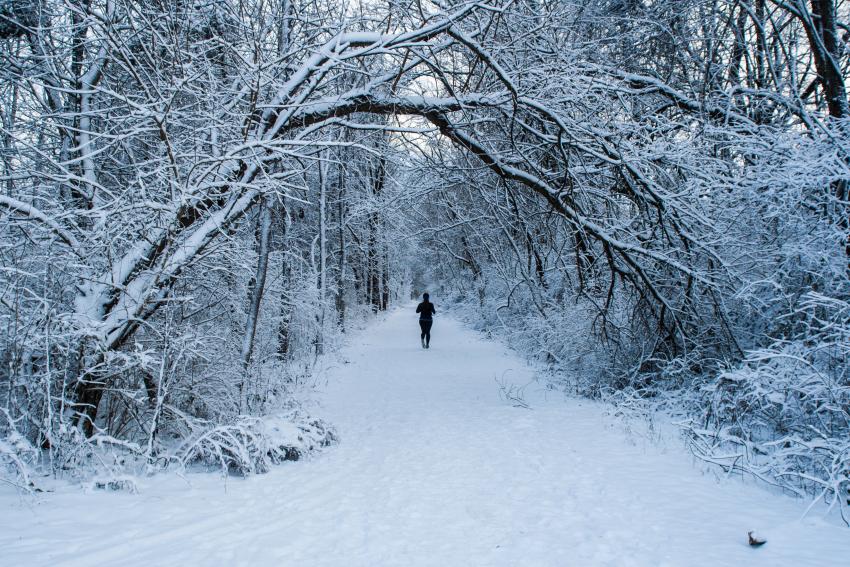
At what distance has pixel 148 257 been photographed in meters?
4.47

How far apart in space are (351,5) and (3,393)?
229 inches

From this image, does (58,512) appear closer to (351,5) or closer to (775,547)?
(775,547)

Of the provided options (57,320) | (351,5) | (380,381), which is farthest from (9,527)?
(380,381)

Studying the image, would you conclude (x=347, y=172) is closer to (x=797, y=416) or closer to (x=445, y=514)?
(x=445, y=514)

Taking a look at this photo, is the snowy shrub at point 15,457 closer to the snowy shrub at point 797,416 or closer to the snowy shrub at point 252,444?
the snowy shrub at point 252,444

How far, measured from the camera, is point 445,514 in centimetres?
360

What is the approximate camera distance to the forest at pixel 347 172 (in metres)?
3.94

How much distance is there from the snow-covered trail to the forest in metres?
0.38

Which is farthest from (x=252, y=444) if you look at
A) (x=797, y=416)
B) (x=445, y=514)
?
(x=797, y=416)

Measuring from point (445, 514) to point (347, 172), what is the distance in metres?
4.26

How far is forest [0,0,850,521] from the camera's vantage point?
3.94 meters

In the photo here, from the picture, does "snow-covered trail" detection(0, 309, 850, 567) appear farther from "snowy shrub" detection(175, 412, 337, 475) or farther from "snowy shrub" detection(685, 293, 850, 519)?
"snowy shrub" detection(685, 293, 850, 519)

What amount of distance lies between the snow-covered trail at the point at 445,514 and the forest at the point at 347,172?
0.38m

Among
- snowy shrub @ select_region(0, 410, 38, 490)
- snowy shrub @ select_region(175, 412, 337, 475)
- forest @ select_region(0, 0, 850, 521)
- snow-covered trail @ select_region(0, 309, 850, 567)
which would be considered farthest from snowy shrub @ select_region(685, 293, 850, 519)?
snowy shrub @ select_region(0, 410, 38, 490)
